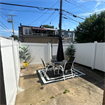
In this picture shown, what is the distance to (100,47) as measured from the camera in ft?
14.2

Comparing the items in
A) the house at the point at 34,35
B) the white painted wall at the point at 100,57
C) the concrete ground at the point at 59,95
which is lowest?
the concrete ground at the point at 59,95

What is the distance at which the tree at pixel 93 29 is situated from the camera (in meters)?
10.2

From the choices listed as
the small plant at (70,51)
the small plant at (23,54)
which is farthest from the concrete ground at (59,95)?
the small plant at (70,51)

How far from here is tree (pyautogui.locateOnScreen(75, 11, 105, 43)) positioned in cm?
1022

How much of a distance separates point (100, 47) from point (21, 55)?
570 centimetres

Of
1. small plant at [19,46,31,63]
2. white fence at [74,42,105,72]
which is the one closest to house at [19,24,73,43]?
white fence at [74,42,105,72]

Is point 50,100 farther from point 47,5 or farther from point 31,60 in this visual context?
point 47,5

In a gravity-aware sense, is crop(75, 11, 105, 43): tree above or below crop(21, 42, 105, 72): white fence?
above

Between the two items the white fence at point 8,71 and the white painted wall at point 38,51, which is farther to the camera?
the white painted wall at point 38,51

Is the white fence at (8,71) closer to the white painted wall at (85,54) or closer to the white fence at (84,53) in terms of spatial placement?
the white fence at (84,53)

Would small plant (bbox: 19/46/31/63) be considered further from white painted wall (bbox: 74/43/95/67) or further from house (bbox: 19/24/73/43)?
house (bbox: 19/24/73/43)

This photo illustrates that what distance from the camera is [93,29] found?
37.3ft

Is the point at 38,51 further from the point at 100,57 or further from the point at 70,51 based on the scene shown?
the point at 100,57

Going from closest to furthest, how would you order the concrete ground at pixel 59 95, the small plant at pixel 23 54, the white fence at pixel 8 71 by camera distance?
the white fence at pixel 8 71
the concrete ground at pixel 59 95
the small plant at pixel 23 54
